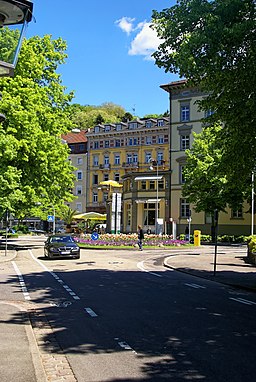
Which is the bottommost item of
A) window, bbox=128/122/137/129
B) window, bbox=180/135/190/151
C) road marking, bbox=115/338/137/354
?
road marking, bbox=115/338/137/354

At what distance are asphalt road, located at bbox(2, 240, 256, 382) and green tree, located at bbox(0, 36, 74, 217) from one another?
13.9m

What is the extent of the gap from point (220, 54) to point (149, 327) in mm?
8062

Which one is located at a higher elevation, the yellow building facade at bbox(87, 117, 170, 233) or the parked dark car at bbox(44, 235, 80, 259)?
the yellow building facade at bbox(87, 117, 170, 233)

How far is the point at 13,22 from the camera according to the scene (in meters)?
4.49

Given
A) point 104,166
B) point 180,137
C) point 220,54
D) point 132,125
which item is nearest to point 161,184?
point 180,137

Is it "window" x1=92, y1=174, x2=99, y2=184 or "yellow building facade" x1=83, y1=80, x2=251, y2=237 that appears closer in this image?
"yellow building facade" x1=83, y1=80, x2=251, y2=237

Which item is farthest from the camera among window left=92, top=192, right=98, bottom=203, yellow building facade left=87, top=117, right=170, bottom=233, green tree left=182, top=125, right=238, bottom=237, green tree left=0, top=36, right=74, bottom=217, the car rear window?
window left=92, top=192, right=98, bottom=203

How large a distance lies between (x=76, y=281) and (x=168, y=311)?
639cm

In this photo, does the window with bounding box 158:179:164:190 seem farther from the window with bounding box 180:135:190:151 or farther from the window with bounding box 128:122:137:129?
the window with bounding box 128:122:137:129

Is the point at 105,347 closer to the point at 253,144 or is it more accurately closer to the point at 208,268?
the point at 253,144

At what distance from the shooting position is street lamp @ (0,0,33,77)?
4.22 meters

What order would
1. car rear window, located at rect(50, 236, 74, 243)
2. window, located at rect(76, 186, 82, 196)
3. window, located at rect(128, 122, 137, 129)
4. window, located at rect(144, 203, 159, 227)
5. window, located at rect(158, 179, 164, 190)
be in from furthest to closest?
window, located at rect(76, 186, 82, 196), window, located at rect(128, 122, 137, 129), window, located at rect(144, 203, 159, 227), window, located at rect(158, 179, 164, 190), car rear window, located at rect(50, 236, 74, 243)

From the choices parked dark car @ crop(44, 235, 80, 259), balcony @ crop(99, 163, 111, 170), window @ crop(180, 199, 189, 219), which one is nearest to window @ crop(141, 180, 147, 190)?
window @ crop(180, 199, 189, 219)

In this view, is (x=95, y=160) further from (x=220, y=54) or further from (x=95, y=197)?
(x=220, y=54)
